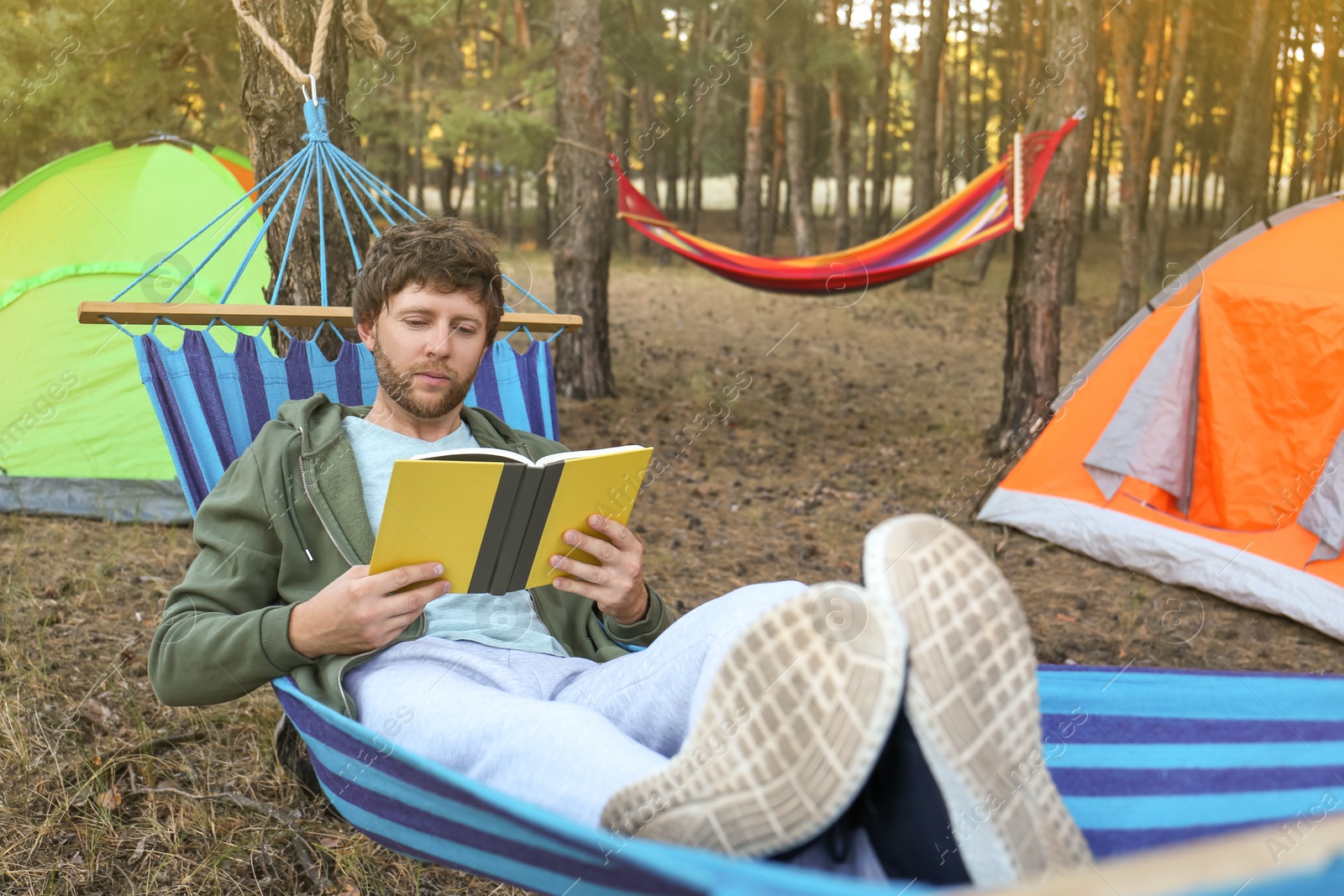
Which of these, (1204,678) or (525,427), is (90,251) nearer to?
(525,427)

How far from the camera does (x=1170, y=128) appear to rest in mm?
9555

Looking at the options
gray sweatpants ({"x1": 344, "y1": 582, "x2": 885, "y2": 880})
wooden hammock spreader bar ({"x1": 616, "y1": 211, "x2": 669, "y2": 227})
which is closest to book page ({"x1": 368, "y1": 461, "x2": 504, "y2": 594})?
gray sweatpants ({"x1": 344, "y1": 582, "x2": 885, "y2": 880})

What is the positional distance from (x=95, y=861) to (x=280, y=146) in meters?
1.64

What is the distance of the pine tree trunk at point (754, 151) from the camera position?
10.6 meters

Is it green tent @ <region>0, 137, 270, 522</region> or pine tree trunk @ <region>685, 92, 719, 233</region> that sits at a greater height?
pine tree trunk @ <region>685, 92, 719, 233</region>

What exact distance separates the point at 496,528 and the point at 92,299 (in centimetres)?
278

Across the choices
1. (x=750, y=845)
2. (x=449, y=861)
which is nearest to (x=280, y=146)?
(x=449, y=861)

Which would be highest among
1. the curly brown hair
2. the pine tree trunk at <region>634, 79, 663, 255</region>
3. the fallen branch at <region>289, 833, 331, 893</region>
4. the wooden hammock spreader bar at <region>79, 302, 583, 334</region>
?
the pine tree trunk at <region>634, 79, 663, 255</region>

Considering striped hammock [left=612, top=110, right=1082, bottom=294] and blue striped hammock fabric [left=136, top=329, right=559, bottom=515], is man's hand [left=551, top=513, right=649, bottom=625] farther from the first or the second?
striped hammock [left=612, top=110, right=1082, bottom=294]

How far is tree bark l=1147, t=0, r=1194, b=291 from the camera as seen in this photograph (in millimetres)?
8938

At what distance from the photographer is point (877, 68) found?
1155cm

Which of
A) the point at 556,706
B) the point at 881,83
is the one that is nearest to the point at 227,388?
the point at 556,706

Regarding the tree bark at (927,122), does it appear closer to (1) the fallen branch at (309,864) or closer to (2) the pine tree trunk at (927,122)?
(2) the pine tree trunk at (927,122)

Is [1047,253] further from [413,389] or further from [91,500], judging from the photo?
[91,500]
